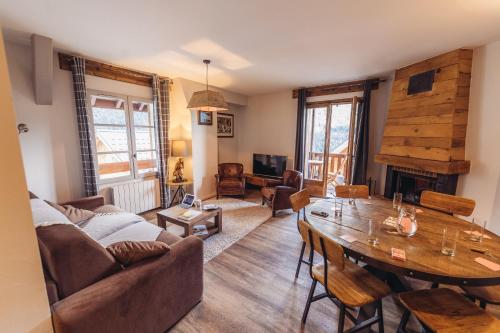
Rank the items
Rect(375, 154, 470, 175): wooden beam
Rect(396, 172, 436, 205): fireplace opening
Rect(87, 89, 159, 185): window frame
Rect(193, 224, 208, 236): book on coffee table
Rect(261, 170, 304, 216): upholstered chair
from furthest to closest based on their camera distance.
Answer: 1. Rect(261, 170, 304, 216): upholstered chair
2. Rect(87, 89, 159, 185): window frame
3. Rect(396, 172, 436, 205): fireplace opening
4. Rect(193, 224, 208, 236): book on coffee table
5. Rect(375, 154, 470, 175): wooden beam

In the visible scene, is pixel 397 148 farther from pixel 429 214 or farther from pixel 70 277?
pixel 70 277

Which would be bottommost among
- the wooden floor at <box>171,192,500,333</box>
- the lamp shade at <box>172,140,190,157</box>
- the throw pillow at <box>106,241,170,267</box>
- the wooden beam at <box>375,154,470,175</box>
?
the wooden floor at <box>171,192,500,333</box>

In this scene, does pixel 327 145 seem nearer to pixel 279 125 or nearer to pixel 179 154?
pixel 279 125

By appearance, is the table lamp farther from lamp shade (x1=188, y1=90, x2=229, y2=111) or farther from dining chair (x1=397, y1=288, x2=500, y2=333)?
dining chair (x1=397, y1=288, x2=500, y2=333)

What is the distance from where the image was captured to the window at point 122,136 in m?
3.45

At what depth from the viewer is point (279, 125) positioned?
538 cm

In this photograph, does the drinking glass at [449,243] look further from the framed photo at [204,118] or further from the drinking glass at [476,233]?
the framed photo at [204,118]

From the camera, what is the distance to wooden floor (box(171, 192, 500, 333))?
67.9 inches

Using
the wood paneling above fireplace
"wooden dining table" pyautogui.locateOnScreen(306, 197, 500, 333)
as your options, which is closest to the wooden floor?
"wooden dining table" pyautogui.locateOnScreen(306, 197, 500, 333)

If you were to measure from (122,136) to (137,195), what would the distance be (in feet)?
3.52

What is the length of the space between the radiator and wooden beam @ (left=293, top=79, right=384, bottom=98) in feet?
12.2

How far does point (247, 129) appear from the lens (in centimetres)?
599

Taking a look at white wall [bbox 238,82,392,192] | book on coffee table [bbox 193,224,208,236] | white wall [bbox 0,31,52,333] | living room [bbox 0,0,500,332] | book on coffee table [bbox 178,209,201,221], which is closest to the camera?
white wall [bbox 0,31,52,333]

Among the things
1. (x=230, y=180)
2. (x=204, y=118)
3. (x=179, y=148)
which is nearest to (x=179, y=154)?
(x=179, y=148)
